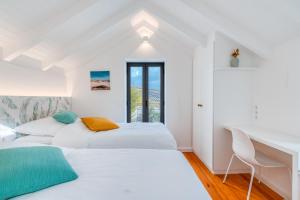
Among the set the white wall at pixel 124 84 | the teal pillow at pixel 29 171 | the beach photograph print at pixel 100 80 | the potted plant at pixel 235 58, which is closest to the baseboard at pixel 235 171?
the white wall at pixel 124 84

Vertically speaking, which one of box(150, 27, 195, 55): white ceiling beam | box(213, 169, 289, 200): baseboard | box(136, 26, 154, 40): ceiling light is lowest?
box(213, 169, 289, 200): baseboard

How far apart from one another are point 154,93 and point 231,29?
2.14 metres

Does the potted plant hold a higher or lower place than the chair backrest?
higher

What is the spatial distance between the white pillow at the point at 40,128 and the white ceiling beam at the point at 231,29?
2418 millimetres

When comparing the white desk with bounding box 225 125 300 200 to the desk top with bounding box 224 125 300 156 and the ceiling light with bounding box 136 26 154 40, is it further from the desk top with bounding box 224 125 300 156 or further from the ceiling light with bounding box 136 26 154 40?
the ceiling light with bounding box 136 26 154 40

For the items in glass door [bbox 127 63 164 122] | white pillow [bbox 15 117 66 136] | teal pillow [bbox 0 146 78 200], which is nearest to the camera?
teal pillow [bbox 0 146 78 200]

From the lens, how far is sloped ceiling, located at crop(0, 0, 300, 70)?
6.70 ft

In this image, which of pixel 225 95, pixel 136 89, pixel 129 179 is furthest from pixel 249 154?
pixel 136 89

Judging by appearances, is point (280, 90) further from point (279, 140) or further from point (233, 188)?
point (233, 188)

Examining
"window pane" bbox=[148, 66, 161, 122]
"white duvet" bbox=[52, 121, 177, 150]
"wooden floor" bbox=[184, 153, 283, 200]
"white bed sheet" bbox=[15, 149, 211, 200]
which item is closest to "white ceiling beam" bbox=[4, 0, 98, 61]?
Result: "white duvet" bbox=[52, 121, 177, 150]

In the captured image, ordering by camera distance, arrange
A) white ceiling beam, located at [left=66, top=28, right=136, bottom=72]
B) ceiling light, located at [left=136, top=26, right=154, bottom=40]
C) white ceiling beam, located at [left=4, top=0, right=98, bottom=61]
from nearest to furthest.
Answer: white ceiling beam, located at [left=4, top=0, right=98, bottom=61] → white ceiling beam, located at [left=66, top=28, right=136, bottom=72] → ceiling light, located at [left=136, top=26, right=154, bottom=40]

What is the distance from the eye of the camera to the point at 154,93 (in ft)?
14.3

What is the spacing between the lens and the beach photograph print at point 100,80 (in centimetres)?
406

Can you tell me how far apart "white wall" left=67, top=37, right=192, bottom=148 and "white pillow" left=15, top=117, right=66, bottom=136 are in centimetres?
135
